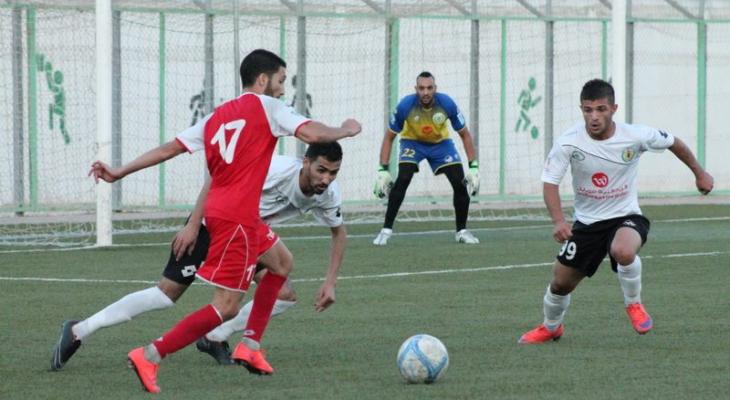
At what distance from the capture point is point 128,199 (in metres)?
20.7

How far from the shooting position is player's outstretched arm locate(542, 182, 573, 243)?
27.9ft

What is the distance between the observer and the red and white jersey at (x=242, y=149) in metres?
7.27

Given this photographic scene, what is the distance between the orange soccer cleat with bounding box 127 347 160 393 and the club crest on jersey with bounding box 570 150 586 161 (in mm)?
3102

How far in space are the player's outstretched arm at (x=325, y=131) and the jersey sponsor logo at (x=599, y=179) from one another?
257 centimetres

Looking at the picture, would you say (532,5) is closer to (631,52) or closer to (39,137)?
(631,52)

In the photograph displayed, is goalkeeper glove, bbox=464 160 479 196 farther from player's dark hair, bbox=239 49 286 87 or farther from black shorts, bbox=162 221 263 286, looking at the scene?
player's dark hair, bbox=239 49 286 87

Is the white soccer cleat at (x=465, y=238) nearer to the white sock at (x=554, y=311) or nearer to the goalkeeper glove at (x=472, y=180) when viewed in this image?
the goalkeeper glove at (x=472, y=180)

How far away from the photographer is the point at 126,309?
7.74m

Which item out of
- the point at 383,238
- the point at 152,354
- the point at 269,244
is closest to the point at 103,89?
the point at 383,238

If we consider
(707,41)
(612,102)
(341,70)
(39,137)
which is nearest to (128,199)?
(39,137)

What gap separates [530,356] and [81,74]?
520 inches

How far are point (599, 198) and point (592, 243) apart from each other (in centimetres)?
29

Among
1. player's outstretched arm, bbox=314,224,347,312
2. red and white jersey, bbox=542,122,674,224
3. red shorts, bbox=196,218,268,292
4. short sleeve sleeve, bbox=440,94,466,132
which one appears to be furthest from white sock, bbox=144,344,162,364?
short sleeve sleeve, bbox=440,94,466,132

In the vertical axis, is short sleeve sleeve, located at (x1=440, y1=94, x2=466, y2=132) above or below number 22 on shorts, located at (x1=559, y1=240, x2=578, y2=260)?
above
